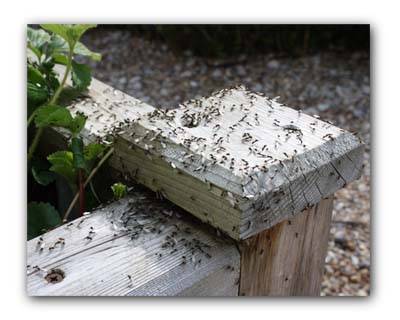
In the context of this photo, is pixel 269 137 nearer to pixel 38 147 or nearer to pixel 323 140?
pixel 323 140

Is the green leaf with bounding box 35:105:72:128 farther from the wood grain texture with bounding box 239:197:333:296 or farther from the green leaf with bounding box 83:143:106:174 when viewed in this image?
the wood grain texture with bounding box 239:197:333:296

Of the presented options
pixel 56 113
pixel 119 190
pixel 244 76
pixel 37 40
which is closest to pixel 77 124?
pixel 56 113

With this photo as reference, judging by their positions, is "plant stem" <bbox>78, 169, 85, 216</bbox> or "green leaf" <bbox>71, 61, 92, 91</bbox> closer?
"plant stem" <bbox>78, 169, 85, 216</bbox>

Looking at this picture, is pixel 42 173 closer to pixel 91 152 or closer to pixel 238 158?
pixel 91 152

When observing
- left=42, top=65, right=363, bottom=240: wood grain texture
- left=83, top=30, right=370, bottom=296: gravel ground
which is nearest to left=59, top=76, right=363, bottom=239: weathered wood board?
left=42, top=65, right=363, bottom=240: wood grain texture
